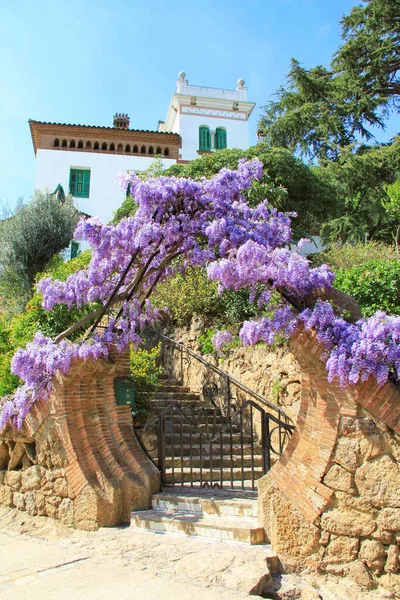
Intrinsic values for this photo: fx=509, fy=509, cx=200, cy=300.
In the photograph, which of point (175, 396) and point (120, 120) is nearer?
point (175, 396)

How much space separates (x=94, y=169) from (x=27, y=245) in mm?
10536

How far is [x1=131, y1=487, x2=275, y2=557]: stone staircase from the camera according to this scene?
4.90m

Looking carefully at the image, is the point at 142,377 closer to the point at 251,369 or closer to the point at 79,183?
the point at 251,369

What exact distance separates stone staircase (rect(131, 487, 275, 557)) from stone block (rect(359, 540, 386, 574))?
84 centimetres

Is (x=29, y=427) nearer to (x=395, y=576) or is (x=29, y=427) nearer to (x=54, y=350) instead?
(x=54, y=350)

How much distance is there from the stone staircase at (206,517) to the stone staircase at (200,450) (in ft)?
1.35

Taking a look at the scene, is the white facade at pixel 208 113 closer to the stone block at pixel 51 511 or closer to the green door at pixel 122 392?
the green door at pixel 122 392

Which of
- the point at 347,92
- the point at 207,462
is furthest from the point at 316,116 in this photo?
the point at 207,462

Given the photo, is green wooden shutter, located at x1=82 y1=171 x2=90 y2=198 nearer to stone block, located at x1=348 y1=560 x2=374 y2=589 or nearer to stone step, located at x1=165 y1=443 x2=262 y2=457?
stone step, located at x1=165 y1=443 x2=262 y2=457

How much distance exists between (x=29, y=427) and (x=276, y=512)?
132 inches

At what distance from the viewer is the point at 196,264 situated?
579 cm

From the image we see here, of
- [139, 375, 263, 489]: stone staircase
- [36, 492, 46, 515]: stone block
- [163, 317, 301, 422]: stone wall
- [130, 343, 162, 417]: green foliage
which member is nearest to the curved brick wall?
[139, 375, 263, 489]: stone staircase

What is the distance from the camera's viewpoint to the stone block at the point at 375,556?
4.18 m

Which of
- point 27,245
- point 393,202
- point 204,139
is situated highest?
point 204,139
